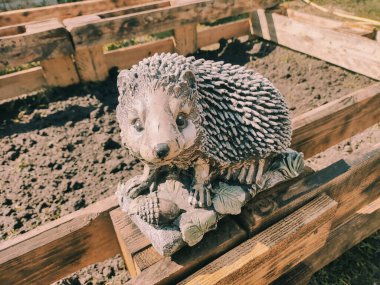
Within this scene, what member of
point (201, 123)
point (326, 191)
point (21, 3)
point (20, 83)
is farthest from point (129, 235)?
point (21, 3)

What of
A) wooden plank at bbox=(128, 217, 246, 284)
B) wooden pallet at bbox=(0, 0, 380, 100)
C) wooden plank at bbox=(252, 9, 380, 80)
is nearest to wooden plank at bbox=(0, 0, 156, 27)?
wooden pallet at bbox=(0, 0, 380, 100)

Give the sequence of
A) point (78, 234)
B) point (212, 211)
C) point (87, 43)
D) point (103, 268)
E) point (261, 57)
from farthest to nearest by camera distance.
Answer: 1. point (261, 57)
2. point (87, 43)
3. point (103, 268)
4. point (78, 234)
5. point (212, 211)

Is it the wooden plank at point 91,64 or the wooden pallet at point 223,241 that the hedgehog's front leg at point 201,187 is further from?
the wooden plank at point 91,64

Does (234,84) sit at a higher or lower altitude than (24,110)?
higher

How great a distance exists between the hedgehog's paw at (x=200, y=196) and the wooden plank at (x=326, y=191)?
0.20 m

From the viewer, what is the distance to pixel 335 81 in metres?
3.70

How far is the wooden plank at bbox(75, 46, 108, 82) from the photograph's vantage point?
3.69 meters

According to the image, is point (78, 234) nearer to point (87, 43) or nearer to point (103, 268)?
point (103, 268)

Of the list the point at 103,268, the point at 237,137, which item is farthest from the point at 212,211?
the point at 103,268

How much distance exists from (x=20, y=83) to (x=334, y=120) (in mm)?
3263

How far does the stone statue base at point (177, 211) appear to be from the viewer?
1087mm

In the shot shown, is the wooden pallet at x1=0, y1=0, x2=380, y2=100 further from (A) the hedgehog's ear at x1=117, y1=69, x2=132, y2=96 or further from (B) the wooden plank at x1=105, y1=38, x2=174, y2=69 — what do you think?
(A) the hedgehog's ear at x1=117, y1=69, x2=132, y2=96

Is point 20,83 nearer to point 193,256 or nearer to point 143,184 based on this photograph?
point 143,184

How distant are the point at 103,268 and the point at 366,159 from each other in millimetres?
1689
